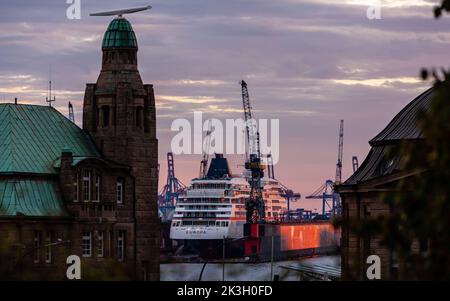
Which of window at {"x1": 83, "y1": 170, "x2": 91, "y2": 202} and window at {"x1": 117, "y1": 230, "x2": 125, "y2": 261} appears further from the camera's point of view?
window at {"x1": 117, "y1": 230, "x2": 125, "y2": 261}

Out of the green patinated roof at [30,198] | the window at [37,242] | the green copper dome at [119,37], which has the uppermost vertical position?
the green copper dome at [119,37]

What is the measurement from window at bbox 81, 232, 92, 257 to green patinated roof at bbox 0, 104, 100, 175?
15.6 ft

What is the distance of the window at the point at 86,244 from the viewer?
122 meters

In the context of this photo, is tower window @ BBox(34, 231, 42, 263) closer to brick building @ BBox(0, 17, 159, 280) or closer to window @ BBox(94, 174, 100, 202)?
brick building @ BBox(0, 17, 159, 280)

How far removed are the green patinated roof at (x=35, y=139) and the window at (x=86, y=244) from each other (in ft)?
15.6

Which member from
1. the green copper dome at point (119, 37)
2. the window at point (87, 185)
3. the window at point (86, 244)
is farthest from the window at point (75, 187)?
the green copper dome at point (119, 37)

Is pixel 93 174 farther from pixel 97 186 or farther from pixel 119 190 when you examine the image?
pixel 119 190

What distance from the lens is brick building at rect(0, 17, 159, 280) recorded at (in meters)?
120

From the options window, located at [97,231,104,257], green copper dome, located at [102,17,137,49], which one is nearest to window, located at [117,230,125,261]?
window, located at [97,231,104,257]

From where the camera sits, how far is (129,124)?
131 metres

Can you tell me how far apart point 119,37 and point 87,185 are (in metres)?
14.4

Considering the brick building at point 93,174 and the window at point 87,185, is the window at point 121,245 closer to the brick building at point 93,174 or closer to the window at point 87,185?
the brick building at point 93,174

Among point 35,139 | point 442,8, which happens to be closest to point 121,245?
point 35,139
